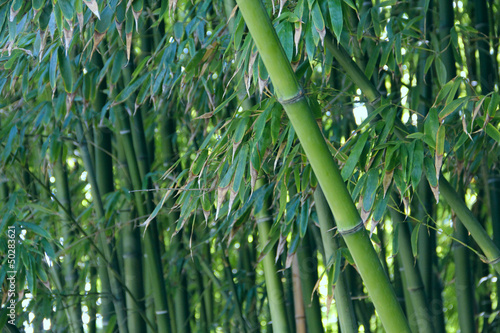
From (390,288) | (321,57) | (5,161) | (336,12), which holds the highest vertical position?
(5,161)

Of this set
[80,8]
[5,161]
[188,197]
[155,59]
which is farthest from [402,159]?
[5,161]

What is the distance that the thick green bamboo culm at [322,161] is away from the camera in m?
0.90

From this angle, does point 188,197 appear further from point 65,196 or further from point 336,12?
point 65,196

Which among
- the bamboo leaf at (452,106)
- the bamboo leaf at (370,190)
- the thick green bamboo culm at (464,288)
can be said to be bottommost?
the thick green bamboo culm at (464,288)

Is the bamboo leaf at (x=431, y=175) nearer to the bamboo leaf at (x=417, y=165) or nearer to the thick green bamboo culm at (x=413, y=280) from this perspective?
the bamboo leaf at (x=417, y=165)

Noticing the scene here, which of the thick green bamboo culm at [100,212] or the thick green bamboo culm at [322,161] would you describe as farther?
the thick green bamboo culm at [100,212]

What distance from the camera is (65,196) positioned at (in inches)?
90.9

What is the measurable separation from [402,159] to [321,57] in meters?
0.43

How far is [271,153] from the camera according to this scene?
1.36 m

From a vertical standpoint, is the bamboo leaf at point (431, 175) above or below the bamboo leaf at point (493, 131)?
below

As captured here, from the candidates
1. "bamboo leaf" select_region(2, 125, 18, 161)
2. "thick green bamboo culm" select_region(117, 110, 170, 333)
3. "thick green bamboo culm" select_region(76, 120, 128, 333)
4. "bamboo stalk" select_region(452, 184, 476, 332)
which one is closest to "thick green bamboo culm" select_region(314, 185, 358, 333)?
"bamboo stalk" select_region(452, 184, 476, 332)

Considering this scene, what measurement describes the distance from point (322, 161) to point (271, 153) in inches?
18.5

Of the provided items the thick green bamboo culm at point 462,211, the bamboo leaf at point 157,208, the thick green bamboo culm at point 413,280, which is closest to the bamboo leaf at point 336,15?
the thick green bamboo culm at point 462,211

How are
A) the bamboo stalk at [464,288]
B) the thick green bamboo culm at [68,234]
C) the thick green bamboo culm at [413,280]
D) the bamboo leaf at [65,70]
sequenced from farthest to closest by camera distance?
the thick green bamboo culm at [68,234], the bamboo stalk at [464,288], the thick green bamboo culm at [413,280], the bamboo leaf at [65,70]
